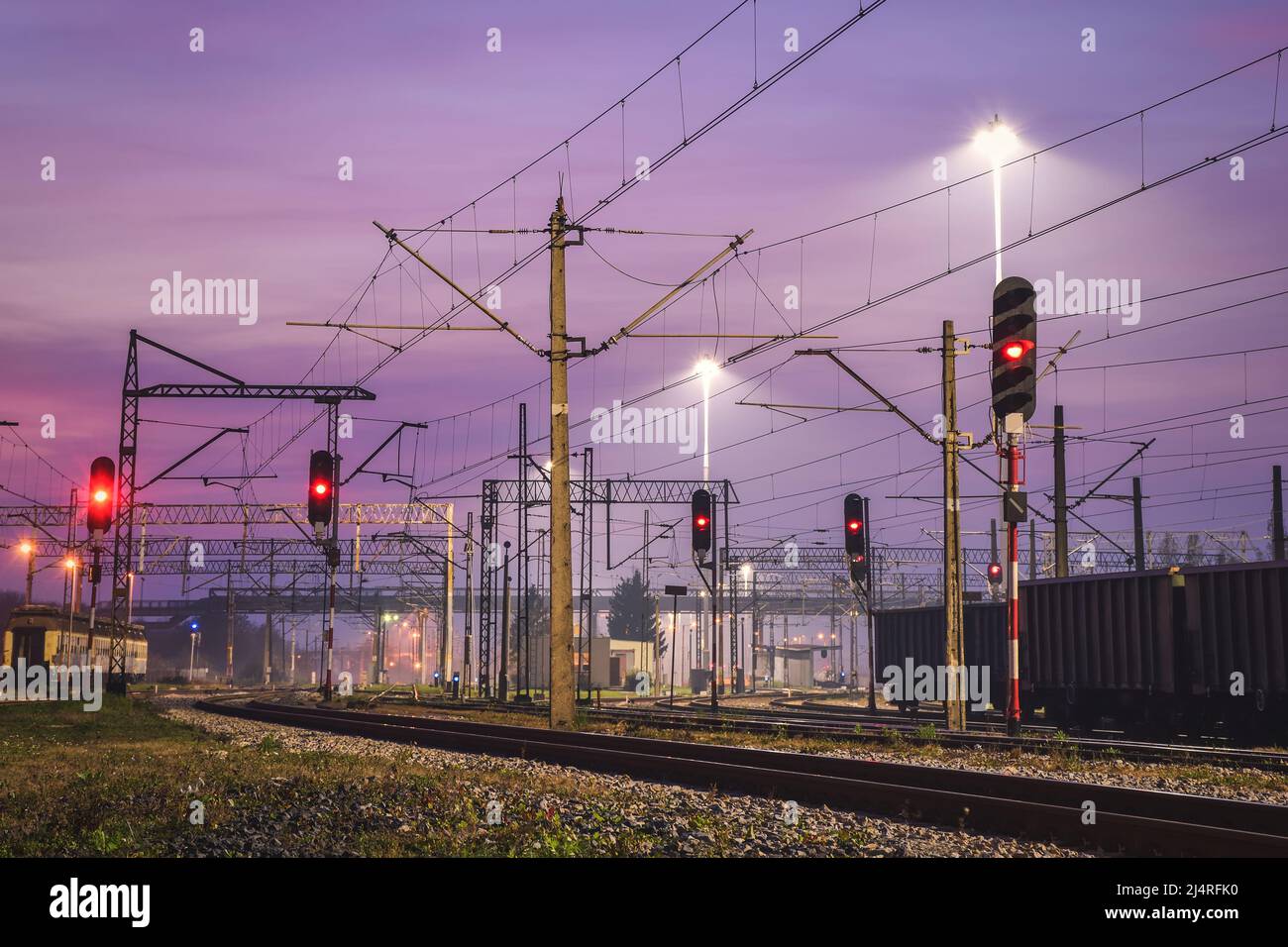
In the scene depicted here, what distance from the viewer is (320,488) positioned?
27672 millimetres

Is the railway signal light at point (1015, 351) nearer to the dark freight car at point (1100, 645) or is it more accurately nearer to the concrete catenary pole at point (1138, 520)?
the dark freight car at point (1100, 645)

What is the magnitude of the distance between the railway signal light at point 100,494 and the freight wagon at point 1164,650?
21.0 metres

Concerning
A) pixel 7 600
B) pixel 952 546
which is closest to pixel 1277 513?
pixel 952 546

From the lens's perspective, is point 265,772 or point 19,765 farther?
point 19,765

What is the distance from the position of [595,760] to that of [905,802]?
20.6 ft

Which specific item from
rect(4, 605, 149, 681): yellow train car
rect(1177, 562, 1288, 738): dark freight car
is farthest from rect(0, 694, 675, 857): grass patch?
rect(4, 605, 149, 681): yellow train car

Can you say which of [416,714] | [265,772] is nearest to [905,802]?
[265,772]

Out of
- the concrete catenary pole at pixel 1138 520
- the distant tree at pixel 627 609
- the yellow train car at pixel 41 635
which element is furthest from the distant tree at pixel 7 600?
the concrete catenary pole at pixel 1138 520

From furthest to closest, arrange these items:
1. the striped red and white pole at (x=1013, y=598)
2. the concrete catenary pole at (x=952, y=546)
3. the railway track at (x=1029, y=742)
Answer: the concrete catenary pole at (x=952, y=546) → the striped red and white pole at (x=1013, y=598) → the railway track at (x=1029, y=742)

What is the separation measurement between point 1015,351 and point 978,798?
1061 cm

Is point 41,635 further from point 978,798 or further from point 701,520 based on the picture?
point 978,798

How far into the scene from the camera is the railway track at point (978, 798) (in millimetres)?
10500
